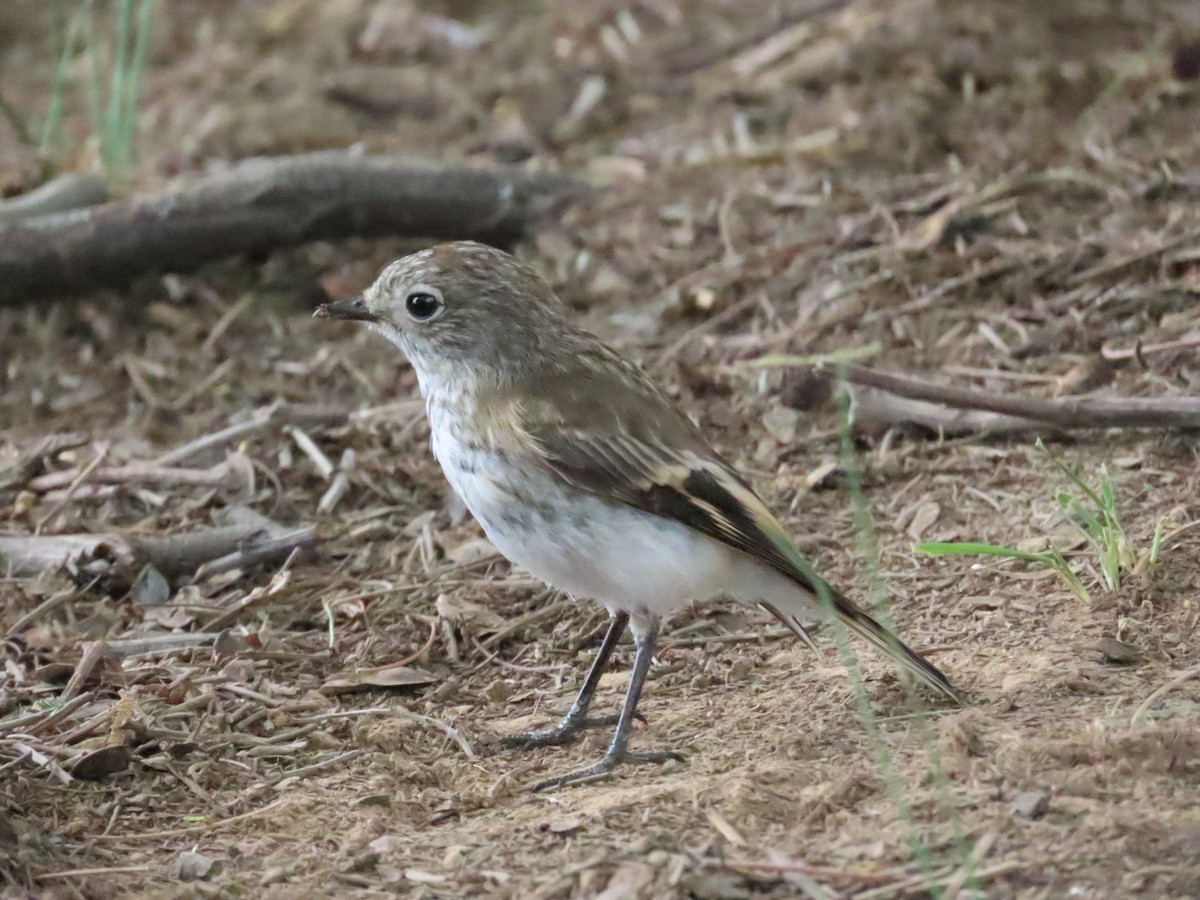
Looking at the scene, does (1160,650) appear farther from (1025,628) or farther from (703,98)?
(703,98)

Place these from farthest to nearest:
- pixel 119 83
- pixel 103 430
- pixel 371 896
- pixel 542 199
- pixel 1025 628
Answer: pixel 542 199 → pixel 119 83 → pixel 103 430 → pixel 1025 628 → pixel 371 896

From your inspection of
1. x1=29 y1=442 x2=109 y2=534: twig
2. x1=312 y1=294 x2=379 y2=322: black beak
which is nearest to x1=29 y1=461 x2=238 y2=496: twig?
x1=29 y1=442 x2=109 y2=534: twig

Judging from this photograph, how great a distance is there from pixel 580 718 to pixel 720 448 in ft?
5.90

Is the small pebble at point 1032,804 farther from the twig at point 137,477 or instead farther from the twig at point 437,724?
the twig at point 137,477

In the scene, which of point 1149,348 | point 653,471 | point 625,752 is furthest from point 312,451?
point 1149,348

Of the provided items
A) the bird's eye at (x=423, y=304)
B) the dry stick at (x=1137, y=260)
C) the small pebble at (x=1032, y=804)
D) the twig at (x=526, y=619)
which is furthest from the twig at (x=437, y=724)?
the dry stick at (x=1137, y=260)

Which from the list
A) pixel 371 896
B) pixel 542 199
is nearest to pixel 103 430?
pixel 542 199

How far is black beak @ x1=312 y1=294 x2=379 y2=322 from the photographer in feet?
17.4

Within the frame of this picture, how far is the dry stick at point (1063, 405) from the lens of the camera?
5414 mm

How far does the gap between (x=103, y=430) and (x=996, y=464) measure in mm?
3984

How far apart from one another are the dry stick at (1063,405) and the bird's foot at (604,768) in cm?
162

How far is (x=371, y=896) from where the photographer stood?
3.71 metres

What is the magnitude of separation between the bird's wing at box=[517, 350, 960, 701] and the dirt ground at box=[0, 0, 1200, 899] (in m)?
0.47

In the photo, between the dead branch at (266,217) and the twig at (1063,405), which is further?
the dead branch at (266,217)
